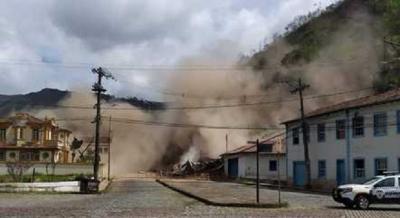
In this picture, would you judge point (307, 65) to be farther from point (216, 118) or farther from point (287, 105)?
point (216, 118)

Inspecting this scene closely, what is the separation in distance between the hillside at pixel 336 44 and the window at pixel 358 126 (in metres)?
58.5

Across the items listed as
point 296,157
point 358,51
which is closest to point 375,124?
point 296,157

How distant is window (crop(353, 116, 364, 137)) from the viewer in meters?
51.5

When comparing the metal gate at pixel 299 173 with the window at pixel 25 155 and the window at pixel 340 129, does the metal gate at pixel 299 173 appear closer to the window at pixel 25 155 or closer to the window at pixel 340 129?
the window at pixel 340 129

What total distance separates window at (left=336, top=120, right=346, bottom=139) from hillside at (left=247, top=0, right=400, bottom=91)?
184 feet

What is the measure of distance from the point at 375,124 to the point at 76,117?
94834 mm

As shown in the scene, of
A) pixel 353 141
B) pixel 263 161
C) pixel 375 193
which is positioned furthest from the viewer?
pixel 263 161

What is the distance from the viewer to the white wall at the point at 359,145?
47.6 metres

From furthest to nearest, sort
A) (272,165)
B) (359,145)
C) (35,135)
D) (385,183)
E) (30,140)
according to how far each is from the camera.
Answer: (35,135) → (30,140) → (272,165) → (359,145) → (385,183)

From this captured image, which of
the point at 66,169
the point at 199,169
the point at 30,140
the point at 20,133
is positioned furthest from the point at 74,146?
the point at 66,169

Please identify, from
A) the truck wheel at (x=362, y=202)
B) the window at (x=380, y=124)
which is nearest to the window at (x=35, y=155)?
the window at (x=380, y=124)

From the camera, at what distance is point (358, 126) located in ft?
171

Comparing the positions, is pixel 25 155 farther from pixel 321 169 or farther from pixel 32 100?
pixel 32 100

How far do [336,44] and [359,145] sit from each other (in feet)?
283
